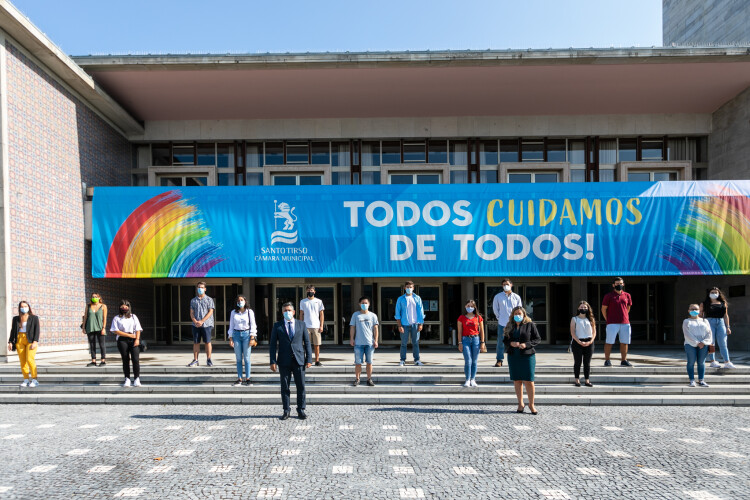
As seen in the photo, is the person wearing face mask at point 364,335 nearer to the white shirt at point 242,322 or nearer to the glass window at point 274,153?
the white shirt at point 242,322

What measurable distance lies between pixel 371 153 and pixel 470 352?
33.5 feet

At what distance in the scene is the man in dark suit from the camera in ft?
25.3

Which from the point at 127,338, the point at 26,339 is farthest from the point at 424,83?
the point at 26,339

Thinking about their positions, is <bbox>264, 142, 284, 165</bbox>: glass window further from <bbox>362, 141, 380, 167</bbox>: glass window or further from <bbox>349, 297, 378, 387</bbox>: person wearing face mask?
<bbox>349, 297, 378, 387</bbox>: person wearing face mask

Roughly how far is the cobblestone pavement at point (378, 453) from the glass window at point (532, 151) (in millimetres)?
11088

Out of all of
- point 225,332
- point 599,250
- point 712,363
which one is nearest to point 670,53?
point 599,250

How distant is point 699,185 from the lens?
1498 cm

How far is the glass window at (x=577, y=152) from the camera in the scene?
18.0m

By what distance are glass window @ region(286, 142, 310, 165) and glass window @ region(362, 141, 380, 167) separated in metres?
1.94

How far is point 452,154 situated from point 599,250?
19.1 feet

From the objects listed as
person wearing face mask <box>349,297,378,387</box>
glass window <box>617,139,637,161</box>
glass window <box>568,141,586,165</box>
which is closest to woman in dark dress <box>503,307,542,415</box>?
person wearing face mask <box>349,297,378,387</box>

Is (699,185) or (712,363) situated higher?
(699,185)

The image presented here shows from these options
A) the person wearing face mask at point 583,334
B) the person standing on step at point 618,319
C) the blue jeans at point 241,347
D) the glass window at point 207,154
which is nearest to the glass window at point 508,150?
the person standing on step at point 618,319

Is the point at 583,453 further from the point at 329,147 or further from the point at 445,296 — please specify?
the point at 329,147
